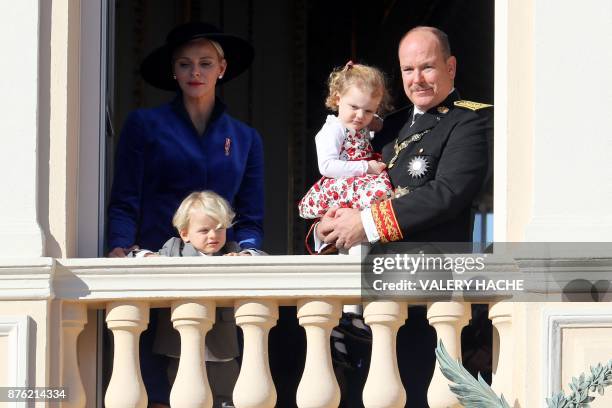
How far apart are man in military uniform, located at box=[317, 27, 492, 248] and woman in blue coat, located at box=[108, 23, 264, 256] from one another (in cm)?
47

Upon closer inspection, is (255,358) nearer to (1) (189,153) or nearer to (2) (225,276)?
(2) (225,276)

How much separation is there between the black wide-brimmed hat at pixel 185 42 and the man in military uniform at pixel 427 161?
733 millimetres

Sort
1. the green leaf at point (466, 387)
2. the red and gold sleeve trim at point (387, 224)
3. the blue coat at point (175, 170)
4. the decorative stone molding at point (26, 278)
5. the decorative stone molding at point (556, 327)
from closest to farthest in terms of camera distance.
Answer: the green leaf at point (466, 387) < the decorative stone molding at point (556, 327) < the decorative stone molding at point (26, 278) < the red and gold sleeve trim at point (387, 224) < the blue coat at point (175, 170)

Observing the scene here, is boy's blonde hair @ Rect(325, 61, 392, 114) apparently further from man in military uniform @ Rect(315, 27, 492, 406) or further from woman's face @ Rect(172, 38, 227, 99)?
woman's face @ Rect(172, 38, 227, 99)

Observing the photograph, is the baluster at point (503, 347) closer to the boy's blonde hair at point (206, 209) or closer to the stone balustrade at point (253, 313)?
the stone balustrade at point (253, 313)

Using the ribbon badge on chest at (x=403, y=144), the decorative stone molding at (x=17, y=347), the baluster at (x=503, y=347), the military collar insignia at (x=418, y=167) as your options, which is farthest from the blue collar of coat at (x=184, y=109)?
the baluster at (x=503, y=347)

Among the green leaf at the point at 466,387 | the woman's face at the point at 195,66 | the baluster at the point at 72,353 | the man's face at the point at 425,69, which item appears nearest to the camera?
the green leaf at the point at 466,387

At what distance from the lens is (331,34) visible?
12750 millimetres

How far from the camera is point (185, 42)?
9.07 metres

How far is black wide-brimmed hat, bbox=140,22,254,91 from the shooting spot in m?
9.09

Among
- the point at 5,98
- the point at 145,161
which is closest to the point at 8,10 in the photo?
the point at 5,98

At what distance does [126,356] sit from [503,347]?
4.73 ft

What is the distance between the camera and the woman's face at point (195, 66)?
29.8 ft

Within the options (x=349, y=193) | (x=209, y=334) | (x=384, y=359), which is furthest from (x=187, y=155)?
(x=384, y=359)
